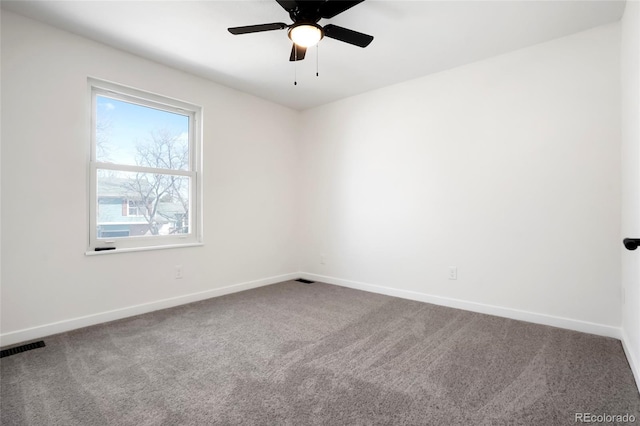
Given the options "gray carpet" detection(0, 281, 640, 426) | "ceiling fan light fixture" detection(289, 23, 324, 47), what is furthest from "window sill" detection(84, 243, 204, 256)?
"ceiling fan light fixture" detection(289, 23, 324, 47)

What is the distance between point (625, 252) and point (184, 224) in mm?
3987

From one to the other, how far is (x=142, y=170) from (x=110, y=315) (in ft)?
4.61

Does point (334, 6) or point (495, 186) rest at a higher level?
point (334, 6)

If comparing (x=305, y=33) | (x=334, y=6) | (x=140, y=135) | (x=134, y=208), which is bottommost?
(x=134, y=208)

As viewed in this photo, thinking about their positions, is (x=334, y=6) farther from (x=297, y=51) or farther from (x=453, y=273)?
(x=453, y=273)

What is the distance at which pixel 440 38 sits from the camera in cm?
271

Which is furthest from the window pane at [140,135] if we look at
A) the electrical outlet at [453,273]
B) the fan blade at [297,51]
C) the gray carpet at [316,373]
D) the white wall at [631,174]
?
the white wall at [631,174]

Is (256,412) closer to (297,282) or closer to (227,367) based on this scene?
(227,367)

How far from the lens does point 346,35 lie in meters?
2.21

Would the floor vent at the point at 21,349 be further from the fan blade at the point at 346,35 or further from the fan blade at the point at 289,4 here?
the fan blade at the point at 346,35

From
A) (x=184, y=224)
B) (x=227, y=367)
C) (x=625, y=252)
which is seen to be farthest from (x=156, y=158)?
(x=625, y=252)

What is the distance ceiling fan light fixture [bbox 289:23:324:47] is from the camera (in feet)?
6.81

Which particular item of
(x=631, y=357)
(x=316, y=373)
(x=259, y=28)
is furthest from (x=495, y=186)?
(x=259, y=28)

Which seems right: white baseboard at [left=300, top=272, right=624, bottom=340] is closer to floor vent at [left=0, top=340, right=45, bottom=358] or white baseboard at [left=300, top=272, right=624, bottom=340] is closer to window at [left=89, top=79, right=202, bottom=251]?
window at [left=89, top=79, right=202, bottom=251]
